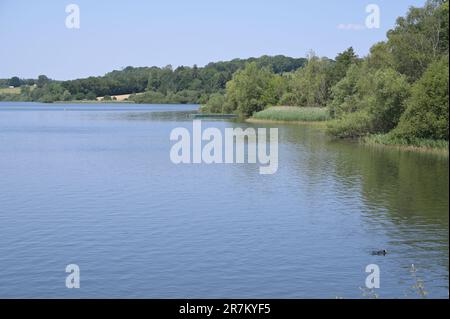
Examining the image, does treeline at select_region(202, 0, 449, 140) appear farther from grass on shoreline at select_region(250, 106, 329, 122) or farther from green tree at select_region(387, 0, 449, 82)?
grass on shoreline at select_region(250, 106, 329, 122)

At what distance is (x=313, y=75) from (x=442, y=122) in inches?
2485

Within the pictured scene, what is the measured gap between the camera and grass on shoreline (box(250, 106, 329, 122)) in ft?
348

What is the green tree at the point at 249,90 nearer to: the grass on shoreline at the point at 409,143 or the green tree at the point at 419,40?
the green tree at the point at 419,40

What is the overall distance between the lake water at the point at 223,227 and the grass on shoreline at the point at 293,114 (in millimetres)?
51353

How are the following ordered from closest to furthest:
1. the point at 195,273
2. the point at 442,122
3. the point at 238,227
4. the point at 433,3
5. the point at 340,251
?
the point at 195,273 < the point at 340,251 < the point at 238,227 < the point at 442,122 < the point at 433,3

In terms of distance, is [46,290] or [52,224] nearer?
[46,290]

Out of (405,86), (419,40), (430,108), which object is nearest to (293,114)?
(419,40)

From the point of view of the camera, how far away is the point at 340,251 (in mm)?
25750

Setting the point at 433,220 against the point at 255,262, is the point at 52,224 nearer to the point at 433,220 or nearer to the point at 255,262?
the point at 255,262

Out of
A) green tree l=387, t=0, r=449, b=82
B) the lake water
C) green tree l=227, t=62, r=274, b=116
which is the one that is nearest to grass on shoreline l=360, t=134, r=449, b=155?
the lake water

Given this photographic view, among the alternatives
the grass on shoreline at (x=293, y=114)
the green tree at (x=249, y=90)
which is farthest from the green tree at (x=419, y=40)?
the green tree at (x=249, y=90)

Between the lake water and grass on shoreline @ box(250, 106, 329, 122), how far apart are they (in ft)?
168

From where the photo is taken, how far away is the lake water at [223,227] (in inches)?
861
